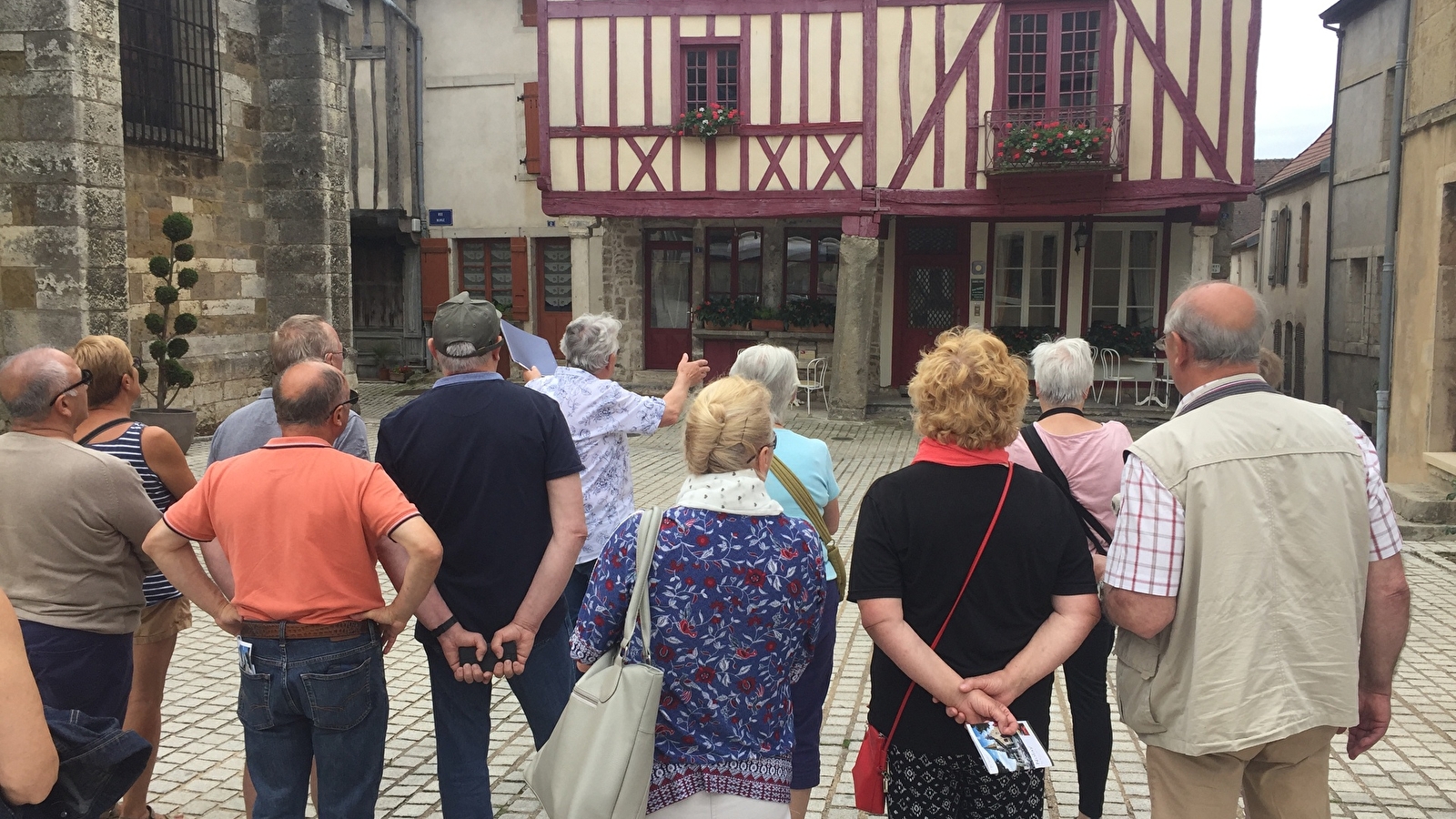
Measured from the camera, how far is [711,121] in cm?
1327

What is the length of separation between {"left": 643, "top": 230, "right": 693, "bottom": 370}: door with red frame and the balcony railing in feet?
16.8

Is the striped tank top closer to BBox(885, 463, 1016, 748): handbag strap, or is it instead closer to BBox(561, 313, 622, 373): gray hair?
BBox(561, 313, 622, 373): gray hair

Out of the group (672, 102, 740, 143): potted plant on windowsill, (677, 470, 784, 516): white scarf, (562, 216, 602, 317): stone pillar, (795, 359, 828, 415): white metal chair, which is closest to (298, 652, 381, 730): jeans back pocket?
(677, 470, 784, 516): white scarf

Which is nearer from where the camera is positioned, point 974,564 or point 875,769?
point 974,564

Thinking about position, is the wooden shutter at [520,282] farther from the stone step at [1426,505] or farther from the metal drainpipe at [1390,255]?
the stone step at [1426,505]

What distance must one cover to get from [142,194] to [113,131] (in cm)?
148

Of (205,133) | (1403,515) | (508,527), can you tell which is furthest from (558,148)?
(508,527)

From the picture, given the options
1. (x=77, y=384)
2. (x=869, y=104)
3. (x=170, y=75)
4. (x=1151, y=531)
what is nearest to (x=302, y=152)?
(x=170, y=75)

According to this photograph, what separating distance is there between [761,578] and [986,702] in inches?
21.1

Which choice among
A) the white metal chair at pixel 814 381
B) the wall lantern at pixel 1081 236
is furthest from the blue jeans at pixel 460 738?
the wall lantern at pixel 1081 236

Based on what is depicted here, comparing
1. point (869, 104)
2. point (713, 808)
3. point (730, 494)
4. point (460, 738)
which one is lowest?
point (460, 738)

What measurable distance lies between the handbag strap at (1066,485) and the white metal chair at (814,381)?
10893 mm

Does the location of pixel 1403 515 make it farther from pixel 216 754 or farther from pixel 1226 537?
pixel 216 754

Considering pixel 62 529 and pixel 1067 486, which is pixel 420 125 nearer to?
pixel 62 529
